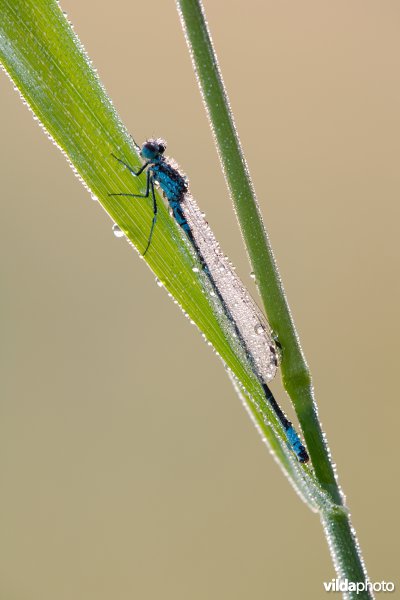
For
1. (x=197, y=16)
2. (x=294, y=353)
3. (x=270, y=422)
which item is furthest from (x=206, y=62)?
(x=270, y=422)

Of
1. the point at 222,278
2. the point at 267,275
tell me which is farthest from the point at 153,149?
the point at 267,275

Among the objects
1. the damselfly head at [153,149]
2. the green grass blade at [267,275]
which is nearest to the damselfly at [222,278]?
the damselfly head at [153,149]

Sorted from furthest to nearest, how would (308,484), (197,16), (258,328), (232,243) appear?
(232,243), (258,328), (308,484), (197,16)

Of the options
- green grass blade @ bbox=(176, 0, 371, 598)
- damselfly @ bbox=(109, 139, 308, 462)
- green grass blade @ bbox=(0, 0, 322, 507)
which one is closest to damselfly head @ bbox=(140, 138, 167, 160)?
damselfly @ bbox=(109, 139, 308, 462)

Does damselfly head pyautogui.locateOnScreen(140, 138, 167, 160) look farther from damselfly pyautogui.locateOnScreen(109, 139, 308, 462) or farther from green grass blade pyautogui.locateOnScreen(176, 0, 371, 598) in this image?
green grass blade pyautogui.locateOnScreen(176, 0, 371, 598)

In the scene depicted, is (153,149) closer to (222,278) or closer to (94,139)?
(222,278)

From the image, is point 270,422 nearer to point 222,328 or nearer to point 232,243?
point 222,328
